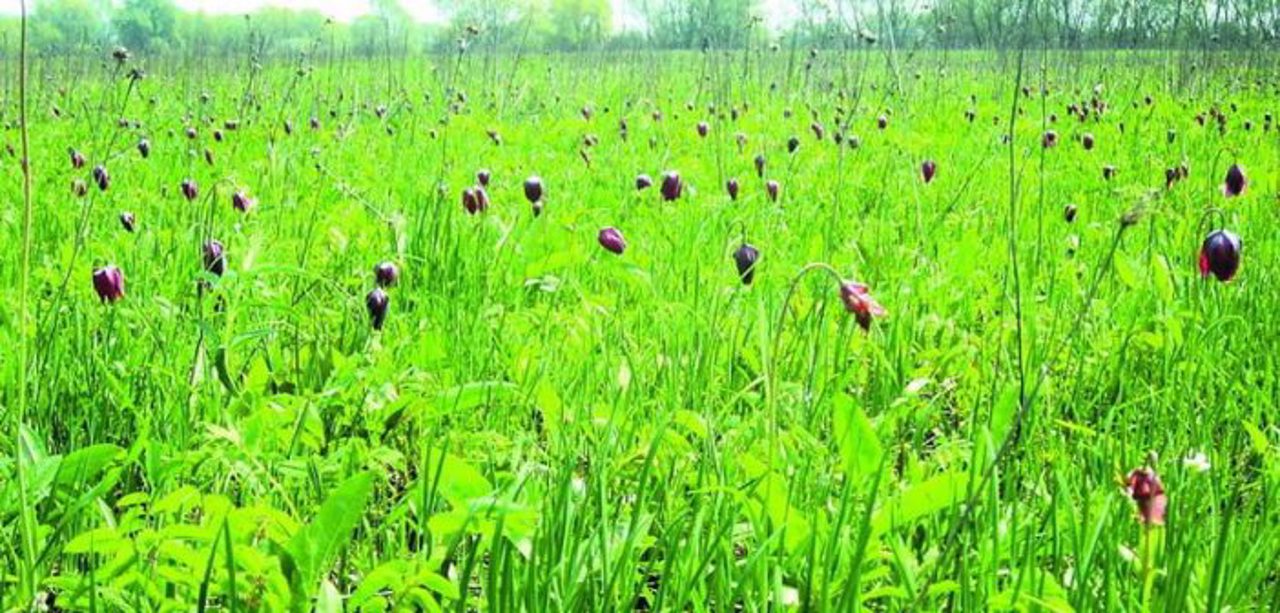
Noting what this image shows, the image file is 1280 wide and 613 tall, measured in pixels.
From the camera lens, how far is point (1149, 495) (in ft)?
2.87

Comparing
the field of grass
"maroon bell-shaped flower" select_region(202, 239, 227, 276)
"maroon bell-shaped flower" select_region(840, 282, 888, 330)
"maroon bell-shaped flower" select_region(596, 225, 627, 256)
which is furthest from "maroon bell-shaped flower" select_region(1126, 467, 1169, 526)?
"maroon bell-shaped flower" select_region(202, 239, 227, 276)

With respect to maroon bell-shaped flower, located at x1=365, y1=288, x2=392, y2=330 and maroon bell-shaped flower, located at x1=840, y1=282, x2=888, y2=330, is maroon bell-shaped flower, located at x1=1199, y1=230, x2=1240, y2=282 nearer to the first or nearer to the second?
maroon bell-shaped flower, located at x1=840, y1=282, x2=888, y2=330

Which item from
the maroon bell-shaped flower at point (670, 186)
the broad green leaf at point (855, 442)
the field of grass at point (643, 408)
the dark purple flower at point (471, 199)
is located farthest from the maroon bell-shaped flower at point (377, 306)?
the maroon bell-shaped flower at point (670, 186)

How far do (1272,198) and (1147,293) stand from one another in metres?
1.68

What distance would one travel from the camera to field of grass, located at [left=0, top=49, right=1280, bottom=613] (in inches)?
42.9

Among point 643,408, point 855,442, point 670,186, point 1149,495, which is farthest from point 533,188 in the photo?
point 1149,495

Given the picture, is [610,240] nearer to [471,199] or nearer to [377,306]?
[377,306]

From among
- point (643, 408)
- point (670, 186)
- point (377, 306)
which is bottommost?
point (643, 408)

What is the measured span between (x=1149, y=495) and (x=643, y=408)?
915mm

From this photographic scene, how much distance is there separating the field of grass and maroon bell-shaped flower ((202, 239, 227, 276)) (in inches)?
0.6

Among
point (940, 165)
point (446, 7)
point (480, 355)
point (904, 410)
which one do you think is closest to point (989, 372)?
point (904, 410)

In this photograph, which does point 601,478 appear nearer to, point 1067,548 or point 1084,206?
point 1067,548

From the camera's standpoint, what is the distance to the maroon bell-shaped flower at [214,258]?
1.89 m

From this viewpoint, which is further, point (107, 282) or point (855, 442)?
point (107, 282)
